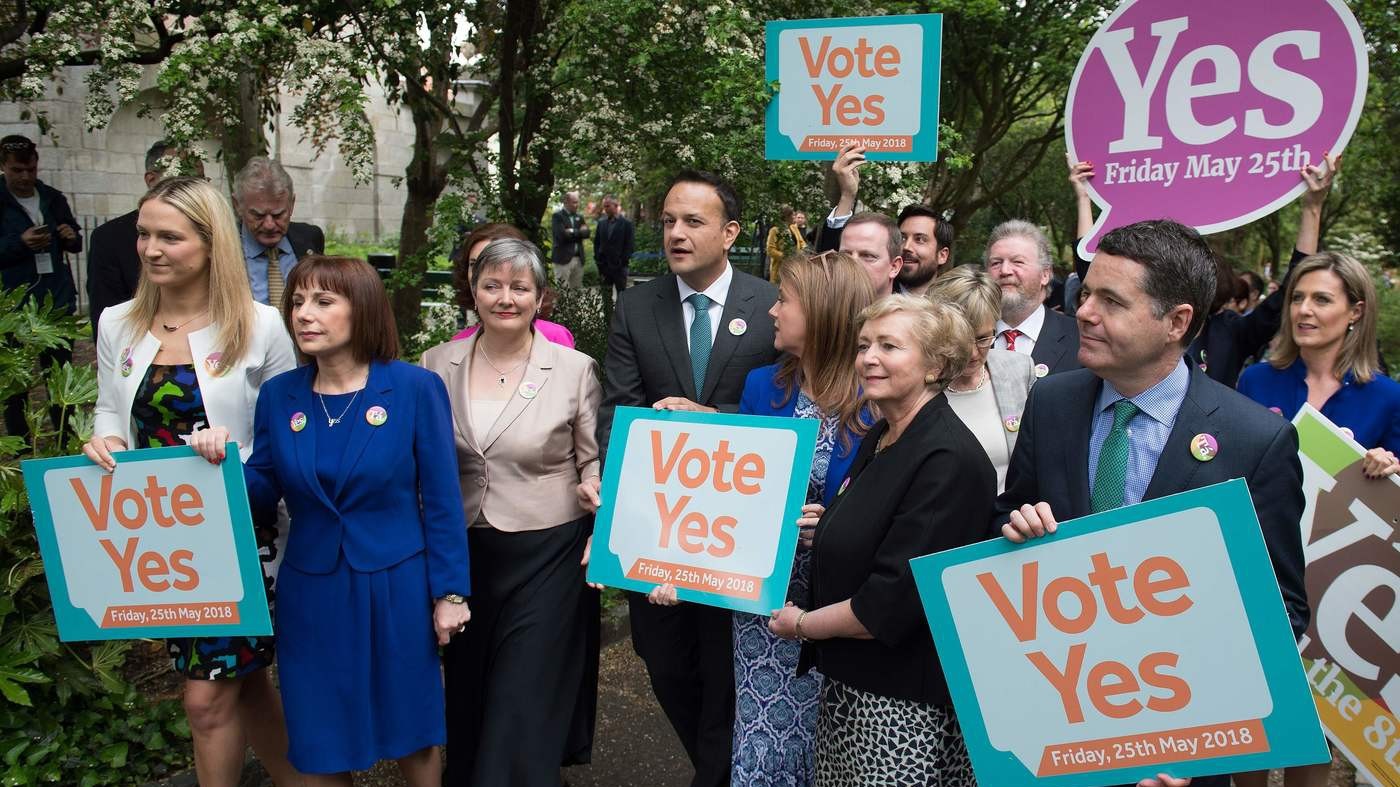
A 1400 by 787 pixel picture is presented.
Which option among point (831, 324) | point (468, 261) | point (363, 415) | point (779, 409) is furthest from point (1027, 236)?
point (363, 415)

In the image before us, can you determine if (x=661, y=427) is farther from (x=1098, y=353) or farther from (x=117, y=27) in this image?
(x=117, y=27)

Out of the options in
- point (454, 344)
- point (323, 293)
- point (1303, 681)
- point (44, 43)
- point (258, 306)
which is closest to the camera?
point (1303, 681)

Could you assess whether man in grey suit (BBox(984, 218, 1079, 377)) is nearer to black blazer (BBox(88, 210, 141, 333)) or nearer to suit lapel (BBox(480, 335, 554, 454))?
suit lapel (BBox(480, 335, 554, 454))

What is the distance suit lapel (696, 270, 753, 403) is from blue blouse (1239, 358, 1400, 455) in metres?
2.01

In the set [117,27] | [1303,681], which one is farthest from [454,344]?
[117,27]

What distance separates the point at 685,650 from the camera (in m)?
3.94

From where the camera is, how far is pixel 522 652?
3691 mm

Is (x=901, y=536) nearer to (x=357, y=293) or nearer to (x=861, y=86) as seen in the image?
(x=357, y=293)

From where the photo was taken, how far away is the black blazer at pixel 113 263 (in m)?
5.16

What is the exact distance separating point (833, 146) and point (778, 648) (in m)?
2.77

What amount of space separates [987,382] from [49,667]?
374 cm

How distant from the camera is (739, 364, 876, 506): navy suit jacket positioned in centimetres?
332

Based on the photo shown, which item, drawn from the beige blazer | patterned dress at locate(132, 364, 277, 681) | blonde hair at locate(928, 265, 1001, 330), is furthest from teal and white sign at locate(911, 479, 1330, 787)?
patterned dress at locate(132, 364, 277, 681)

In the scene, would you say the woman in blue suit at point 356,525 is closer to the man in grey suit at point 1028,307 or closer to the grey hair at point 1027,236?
the man in grey suit at point 1028,307
